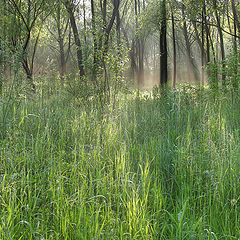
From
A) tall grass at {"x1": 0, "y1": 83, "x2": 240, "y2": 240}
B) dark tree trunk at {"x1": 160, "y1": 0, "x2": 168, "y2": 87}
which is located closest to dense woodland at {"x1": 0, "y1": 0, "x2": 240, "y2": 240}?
tall grass at {"x1": 0, "y1": 83, "x2": 240, "y2": 240}

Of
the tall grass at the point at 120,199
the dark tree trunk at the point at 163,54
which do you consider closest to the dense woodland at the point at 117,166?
the tall grass at the point at 120,199

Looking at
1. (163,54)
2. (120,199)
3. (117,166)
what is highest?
(163,54)

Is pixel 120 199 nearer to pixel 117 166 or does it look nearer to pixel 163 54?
pixel 117 166

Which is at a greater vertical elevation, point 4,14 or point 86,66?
point 4,14

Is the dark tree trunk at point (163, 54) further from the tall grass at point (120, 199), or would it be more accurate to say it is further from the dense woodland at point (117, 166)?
the tall grass at point (120, 199)

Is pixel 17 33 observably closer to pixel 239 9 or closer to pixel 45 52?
pixel 239 9

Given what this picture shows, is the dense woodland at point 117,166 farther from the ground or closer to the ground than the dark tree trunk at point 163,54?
closer to the ground

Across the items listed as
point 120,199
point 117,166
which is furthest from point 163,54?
point 120,199

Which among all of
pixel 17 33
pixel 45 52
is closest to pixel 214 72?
pixel 17 33

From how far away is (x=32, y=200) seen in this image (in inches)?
86.7

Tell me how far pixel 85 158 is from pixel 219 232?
1487 mm

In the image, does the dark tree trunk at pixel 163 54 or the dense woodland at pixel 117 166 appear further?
the dark tree trunk at pixel 163 54

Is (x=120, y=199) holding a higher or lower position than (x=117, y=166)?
lower

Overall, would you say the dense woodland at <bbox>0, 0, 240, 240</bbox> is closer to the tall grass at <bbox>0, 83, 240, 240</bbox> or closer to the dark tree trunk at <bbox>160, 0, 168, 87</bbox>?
the tall grass at <bbox>0, 83, 240, 240</bbox>
